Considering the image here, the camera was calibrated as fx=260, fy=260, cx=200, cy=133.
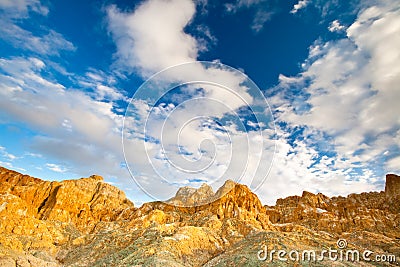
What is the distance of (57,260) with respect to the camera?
90562mm

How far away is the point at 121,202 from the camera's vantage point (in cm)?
17600

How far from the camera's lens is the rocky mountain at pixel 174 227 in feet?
212

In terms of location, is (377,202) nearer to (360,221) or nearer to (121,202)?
(360,221)

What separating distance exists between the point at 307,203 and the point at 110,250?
156 metres

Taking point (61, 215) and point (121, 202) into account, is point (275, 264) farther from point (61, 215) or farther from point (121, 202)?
point (121, 202)

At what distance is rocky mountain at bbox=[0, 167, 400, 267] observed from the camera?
64562 mm

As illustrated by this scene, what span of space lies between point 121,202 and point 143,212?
31.6 meters

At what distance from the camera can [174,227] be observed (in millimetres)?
88812

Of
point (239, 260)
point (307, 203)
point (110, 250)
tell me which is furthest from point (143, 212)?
point (307, 203)

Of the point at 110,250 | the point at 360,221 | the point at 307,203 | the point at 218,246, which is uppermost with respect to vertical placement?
the point at 307,203

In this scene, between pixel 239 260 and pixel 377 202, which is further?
pixel 377 202

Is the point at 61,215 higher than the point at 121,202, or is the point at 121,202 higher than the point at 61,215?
the point at 121,202

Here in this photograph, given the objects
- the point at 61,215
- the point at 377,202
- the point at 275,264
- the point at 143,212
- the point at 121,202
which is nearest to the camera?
the point at 275,264

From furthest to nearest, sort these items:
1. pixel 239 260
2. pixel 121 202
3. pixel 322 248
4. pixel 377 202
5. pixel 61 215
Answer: pixel 377 202
pixel 121 202
pixel 61 215
pixel 322 248
pixel 239 260
